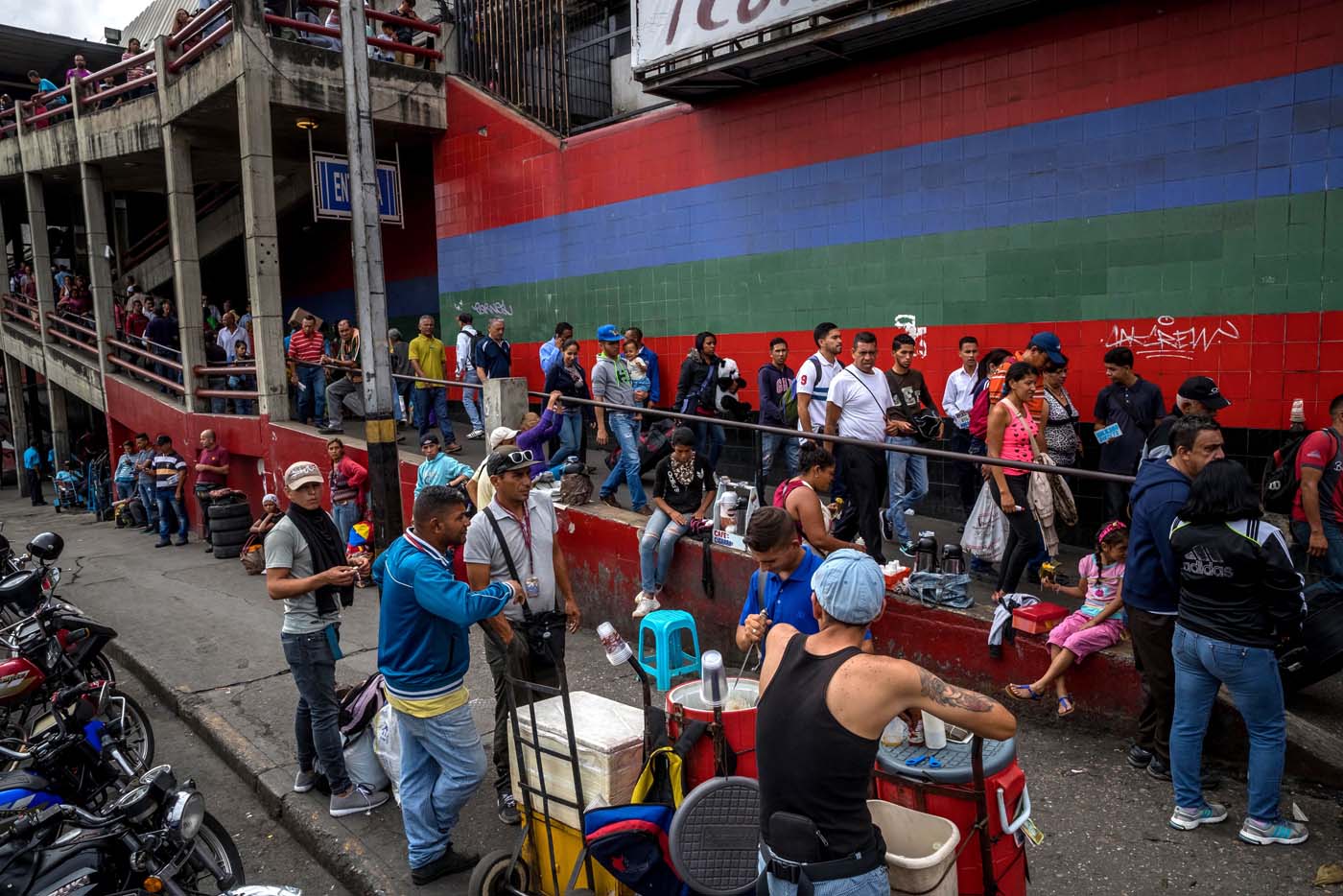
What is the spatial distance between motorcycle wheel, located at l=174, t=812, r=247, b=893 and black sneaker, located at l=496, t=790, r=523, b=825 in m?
1.35

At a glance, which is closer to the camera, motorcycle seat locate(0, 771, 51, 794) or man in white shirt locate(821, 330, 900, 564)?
motorcycle seat locate(0, 771, 51, 794)

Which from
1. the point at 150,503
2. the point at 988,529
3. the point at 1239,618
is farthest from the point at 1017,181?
the point at 150,503

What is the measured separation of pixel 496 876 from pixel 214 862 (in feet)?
4.55

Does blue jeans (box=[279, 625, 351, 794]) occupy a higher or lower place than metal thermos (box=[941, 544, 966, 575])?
lower

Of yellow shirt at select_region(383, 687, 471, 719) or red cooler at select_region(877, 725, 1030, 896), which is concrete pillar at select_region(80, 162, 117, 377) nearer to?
yellow shirt at select_region(383, 687, 471, 719)

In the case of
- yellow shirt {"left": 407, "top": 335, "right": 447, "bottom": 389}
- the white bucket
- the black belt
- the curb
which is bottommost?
the curb

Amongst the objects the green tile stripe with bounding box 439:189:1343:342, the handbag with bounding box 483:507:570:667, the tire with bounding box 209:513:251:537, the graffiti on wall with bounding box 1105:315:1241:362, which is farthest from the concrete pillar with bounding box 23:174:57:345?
the graffiti on wall with bounding box 1105:315:1241:362

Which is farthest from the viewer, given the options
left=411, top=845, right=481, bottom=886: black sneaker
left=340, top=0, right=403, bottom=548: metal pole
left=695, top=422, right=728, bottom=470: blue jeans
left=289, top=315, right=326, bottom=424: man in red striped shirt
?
left=289, top=315, right=326, bottom=424: man in red striped shirt

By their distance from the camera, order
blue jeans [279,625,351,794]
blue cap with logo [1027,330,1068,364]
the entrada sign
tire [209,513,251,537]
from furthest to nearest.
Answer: tire [209,513,251,537], the entrada sign, blue cap with logo [1027,330,1068,364], blue jeans [279,625,351,794]

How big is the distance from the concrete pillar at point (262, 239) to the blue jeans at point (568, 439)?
6.12 metres

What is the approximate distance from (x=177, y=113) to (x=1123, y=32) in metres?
14.0

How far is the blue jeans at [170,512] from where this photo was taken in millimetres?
14570

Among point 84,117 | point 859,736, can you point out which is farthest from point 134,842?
point 84,117

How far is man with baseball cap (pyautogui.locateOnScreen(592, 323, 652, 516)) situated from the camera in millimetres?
9148
